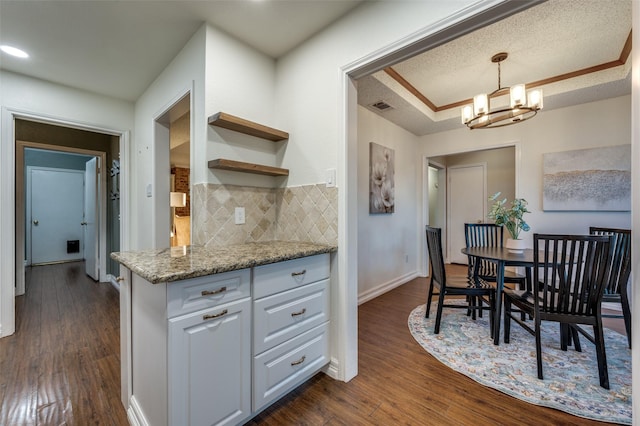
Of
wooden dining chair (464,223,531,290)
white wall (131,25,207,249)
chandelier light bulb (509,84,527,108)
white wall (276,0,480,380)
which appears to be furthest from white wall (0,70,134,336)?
wooden dining chair (464,223,531,290)

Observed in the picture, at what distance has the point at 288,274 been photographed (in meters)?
1.50

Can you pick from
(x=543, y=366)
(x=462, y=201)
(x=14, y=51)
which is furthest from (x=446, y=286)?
(x=14, y=51)

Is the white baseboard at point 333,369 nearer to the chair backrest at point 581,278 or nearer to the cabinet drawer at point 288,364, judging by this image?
the cabinet drawer at point 288,364

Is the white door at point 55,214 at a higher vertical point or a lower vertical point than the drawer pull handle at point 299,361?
higher

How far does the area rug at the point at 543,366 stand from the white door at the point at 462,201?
113 inches

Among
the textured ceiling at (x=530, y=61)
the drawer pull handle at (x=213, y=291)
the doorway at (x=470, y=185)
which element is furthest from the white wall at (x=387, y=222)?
the drawer pull handle at (x=213, y=291)

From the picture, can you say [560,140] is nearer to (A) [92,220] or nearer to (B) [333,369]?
(B) [333,369]

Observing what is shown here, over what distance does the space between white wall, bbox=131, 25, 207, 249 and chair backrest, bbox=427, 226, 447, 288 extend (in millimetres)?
1993

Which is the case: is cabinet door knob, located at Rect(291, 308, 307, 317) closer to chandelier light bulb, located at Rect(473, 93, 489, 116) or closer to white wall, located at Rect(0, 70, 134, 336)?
chandelier light bulb, located at Rect(473, 93, 489, 116)

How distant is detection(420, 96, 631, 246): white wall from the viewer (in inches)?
116

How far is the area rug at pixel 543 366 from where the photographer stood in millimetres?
1510

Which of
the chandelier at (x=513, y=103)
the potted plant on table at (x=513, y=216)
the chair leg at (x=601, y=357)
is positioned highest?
the chandelier at (x=513, y=103)

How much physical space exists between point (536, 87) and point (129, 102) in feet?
15.5

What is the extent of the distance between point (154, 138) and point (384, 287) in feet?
10.5
